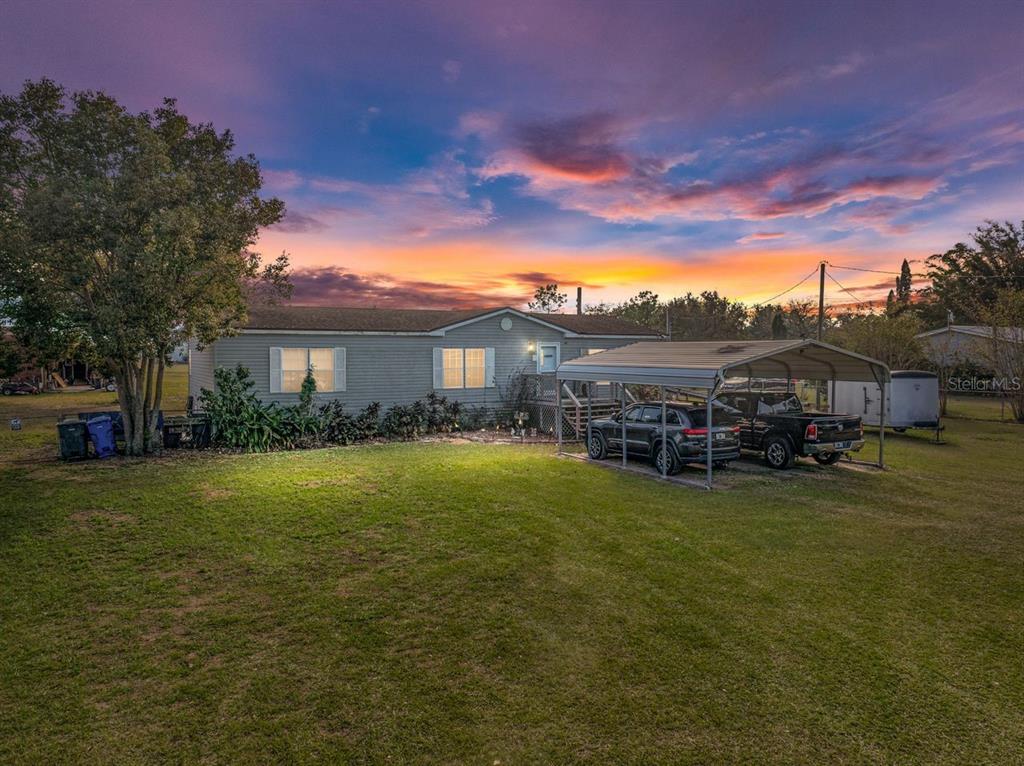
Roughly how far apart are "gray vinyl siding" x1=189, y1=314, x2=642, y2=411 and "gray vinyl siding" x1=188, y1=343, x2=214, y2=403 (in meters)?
1.17

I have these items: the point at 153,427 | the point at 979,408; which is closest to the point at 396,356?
the point at 153,427

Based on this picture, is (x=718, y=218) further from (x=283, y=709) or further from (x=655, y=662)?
(x=283, y=709)

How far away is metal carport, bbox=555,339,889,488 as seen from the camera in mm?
11328

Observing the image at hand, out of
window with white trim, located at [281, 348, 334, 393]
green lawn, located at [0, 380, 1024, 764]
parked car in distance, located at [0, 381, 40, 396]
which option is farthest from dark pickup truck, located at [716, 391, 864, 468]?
parked car in distance, located at [0, 381, 40, 396]

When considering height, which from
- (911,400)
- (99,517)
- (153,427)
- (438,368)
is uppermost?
(438,368)

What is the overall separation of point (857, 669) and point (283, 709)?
4.60m

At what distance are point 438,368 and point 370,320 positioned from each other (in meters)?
3.07

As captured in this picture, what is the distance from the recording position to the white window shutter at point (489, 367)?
68.9 feet

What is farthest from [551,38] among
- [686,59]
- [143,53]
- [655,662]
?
[655,662]

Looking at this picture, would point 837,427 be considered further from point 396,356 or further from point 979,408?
point 979,408

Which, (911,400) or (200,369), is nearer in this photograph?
(911,400)

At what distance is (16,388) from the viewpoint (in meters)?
36.2

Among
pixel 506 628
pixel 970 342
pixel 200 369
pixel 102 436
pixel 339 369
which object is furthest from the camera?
pixel 970 342

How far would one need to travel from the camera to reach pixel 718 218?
2295 cm
